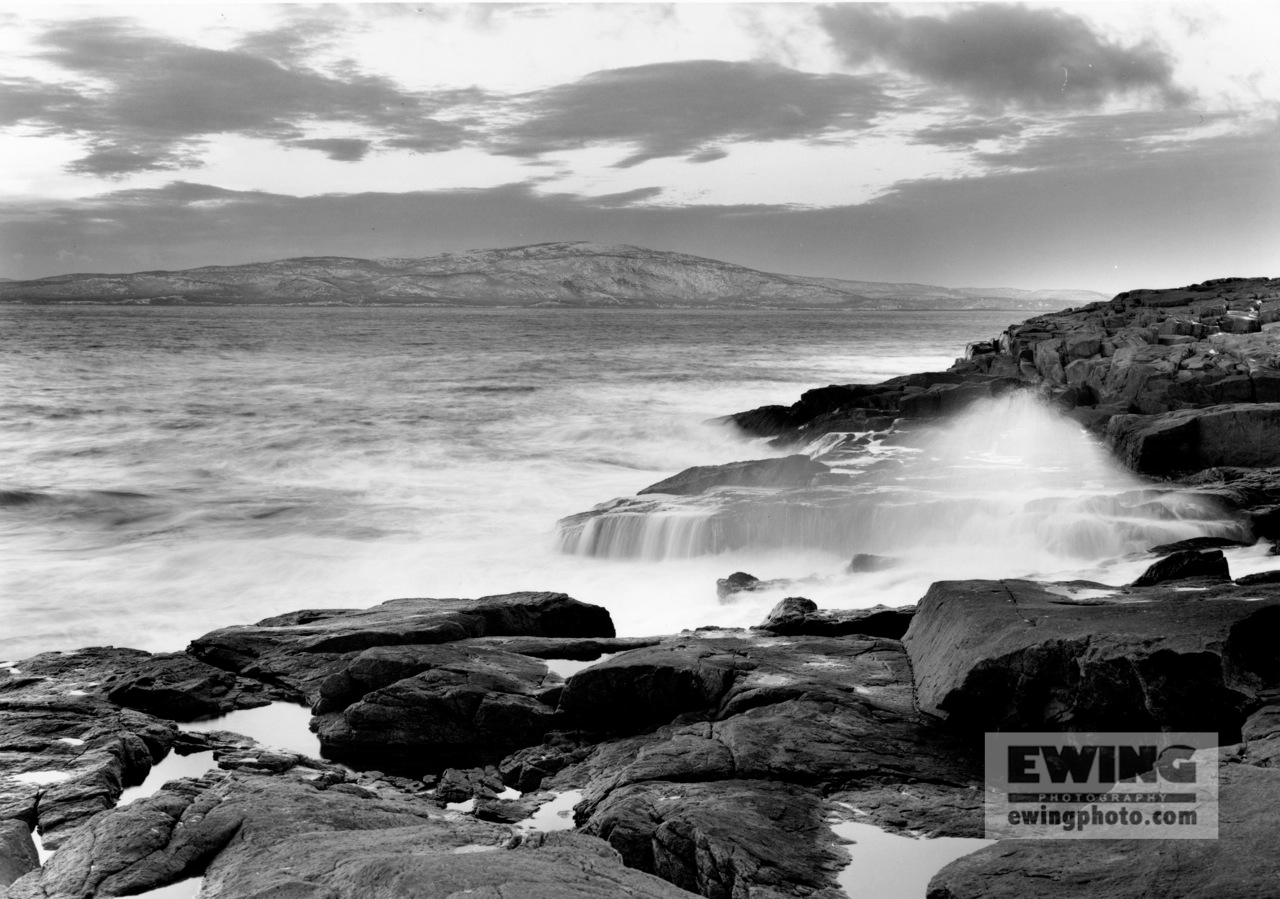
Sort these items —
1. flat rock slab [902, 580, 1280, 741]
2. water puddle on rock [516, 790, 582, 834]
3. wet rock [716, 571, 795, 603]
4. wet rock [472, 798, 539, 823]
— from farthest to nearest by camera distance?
1. wet rock [716, 571, 795, 603]
2. wet rock [472, 798, 539, 823]
3. water puddle on rock [516, 790, 582, 834]
4. flat rock slab [902, 580, 1280, 741]

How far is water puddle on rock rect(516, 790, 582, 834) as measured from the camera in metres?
5.20

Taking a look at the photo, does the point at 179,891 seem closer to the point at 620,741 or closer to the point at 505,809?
the point at 505,809

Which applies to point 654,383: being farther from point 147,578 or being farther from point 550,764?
point 550,764

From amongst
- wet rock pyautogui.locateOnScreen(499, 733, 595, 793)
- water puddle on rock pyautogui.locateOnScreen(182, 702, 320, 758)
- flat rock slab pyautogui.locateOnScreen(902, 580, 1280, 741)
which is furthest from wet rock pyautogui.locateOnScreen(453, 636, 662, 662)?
flat rock slab pyautogui.locateOnScreen(902, 580, 1280, 741)

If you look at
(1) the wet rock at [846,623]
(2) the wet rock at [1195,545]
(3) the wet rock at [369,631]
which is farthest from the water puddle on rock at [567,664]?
(2) the wet rock at [1195,545]

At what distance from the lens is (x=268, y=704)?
741 cm

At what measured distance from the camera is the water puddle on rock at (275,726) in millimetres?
6707

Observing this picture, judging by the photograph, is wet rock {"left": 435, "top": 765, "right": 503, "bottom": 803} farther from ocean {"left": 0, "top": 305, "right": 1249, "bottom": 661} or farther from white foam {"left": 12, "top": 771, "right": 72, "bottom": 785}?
ocean {"left": 0, "top": 305, "right": 1249, "bottom": 661}

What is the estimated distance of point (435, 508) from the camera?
58.6 ft

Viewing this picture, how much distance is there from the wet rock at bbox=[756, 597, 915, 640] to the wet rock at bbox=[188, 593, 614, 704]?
1.73 m

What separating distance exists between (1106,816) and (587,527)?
10.0 meters

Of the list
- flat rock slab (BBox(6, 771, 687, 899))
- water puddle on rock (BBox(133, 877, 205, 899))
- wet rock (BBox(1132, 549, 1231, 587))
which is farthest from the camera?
wet rock (BBox(1132, 549, 1231, 587))

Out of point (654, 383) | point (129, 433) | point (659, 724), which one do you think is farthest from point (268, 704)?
point (654, 383)

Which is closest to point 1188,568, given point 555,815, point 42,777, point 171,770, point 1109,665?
point 1109,665
